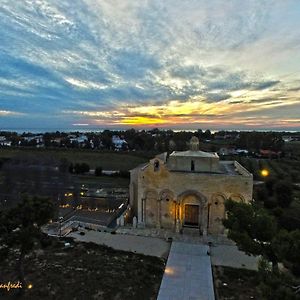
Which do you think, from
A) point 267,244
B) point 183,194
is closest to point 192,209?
point 183,194

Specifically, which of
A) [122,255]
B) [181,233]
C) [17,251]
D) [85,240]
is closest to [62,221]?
[85,240]

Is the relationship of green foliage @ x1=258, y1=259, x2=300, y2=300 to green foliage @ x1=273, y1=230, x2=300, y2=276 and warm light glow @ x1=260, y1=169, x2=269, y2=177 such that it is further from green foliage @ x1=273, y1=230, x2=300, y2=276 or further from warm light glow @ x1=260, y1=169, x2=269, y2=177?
warm light glow @ x1=260, y1=169, x2=269, y2=177

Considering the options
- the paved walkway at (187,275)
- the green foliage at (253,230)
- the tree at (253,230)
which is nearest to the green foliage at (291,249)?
the tree at (253,230)

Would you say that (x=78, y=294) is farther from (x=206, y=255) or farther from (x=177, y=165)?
(x=177, y=165)

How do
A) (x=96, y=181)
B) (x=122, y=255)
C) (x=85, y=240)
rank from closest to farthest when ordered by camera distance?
(x=122, y=255) → (x=85, y=240) → (x=96, y=181)

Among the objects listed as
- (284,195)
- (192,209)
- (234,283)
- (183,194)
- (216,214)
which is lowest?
(234,283)

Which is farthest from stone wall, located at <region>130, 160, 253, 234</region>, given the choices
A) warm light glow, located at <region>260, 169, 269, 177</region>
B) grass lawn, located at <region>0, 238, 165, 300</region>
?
warm light glow, located at <region>260, 169, 269, 177</region>

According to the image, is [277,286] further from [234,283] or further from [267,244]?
[234,283]
